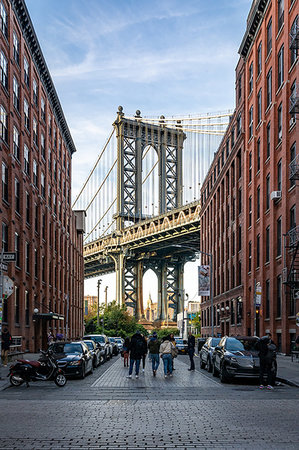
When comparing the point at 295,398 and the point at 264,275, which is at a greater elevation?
the point at 264,275

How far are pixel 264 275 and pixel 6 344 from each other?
20454 millimetres

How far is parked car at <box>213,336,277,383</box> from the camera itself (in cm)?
2058

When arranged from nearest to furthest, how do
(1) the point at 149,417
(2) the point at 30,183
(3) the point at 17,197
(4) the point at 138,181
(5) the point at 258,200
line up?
1. (1) the point at 149,417
2. (3) the point at 17,197
3. (2) the point at 30,183
4. (5) the point at 258,200
5. (4) the point at 138,181

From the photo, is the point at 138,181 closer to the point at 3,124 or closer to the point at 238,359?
the point at 3,124

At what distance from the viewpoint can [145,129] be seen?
104m

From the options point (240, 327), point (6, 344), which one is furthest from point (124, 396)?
point (240, 327)

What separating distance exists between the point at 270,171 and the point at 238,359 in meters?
22.8

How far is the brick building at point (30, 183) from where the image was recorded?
3719cm

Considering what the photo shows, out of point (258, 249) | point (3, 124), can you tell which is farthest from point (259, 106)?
point (3, 124)

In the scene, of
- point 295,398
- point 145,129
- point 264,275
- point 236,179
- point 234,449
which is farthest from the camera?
point 145,129

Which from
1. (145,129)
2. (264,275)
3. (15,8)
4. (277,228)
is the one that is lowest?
(264,275)

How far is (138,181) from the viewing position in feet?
330

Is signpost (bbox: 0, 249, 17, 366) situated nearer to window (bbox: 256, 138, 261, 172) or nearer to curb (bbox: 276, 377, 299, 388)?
curb (bbox: 276, 377, 299, 388)

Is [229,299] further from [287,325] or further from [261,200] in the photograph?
[287,325]
